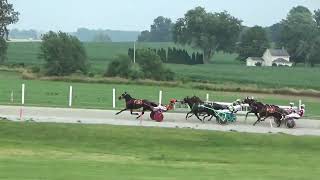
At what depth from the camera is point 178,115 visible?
3083 centimetres

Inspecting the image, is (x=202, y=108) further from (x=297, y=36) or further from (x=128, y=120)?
(x=297, y=36)

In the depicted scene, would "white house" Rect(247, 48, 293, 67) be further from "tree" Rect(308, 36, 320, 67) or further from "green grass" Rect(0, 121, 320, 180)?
"green grass" Rect(0, 121, 320, 180)

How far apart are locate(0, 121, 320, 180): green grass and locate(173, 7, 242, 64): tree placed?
9392cm

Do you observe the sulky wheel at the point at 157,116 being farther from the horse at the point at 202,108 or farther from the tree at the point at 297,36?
the tree at the point at 297,36

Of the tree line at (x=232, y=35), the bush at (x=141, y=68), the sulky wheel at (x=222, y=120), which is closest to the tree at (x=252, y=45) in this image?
the tree line at (x=232, y=35)

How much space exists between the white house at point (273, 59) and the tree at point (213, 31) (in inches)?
250

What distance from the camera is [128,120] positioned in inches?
1086

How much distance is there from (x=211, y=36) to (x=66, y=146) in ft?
326

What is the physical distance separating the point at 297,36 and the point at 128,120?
97.5 m

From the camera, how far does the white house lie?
111m

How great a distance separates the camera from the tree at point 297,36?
11171 centimetres

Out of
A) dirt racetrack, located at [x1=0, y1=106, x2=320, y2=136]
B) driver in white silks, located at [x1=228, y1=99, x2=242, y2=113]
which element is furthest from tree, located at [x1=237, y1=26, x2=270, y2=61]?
driver in white silks, located at [x1=228, y1=99, x2=242, y2=113]

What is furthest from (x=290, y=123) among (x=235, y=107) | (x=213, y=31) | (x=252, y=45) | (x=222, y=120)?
(x=213, y=31)

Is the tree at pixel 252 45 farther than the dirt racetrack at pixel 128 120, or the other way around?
the tree at pixel 252 45
